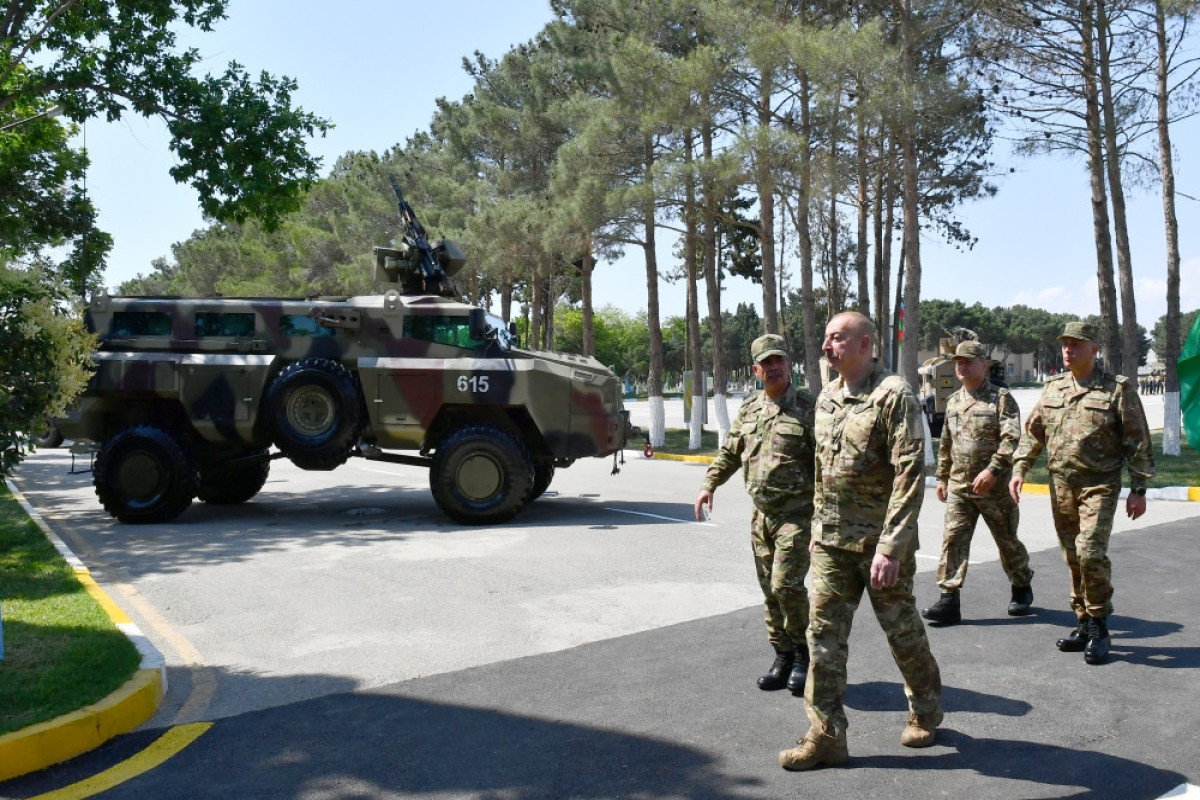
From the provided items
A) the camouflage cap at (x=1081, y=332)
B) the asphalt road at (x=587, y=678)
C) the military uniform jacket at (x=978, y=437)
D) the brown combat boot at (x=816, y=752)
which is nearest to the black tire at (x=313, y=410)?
the asphalt road at (x=587, y=678)

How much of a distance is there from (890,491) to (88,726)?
3.47 metres

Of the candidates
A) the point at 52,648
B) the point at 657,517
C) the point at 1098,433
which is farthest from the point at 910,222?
the point at 52,648

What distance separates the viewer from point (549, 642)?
6.08 m

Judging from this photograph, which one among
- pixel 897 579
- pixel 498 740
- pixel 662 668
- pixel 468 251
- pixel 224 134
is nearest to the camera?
pixel 897 579

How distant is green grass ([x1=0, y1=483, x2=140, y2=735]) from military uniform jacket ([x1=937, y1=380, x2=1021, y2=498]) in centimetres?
469

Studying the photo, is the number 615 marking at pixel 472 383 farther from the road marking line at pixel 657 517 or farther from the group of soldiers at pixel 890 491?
the group of soldiers at pixel 890 491

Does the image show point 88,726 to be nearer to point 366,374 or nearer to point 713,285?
point 366,374

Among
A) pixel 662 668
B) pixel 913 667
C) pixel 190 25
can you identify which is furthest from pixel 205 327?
pixel 913 667

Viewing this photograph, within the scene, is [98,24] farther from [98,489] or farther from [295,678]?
[295,678]

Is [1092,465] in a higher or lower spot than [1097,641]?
higher

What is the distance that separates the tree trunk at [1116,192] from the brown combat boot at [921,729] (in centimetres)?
1478

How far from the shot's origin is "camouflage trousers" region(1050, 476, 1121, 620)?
5398 millimetres

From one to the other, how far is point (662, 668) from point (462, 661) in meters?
1.12

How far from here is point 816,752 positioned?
4.00 metres
